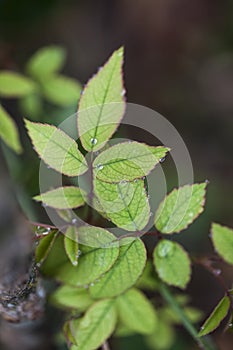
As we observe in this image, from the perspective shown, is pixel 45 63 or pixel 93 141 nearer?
pixel 93 141

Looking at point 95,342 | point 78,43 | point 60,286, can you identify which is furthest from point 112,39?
point 95,342

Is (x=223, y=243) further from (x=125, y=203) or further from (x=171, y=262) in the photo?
(x=125, y=203)

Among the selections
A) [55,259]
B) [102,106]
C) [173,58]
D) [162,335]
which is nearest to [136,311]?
[55,259]

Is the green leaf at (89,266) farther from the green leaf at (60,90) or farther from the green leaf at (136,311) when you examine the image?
the green leaf at (60,90)

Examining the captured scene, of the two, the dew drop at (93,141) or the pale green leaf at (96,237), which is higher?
the dew drop at (93,141)

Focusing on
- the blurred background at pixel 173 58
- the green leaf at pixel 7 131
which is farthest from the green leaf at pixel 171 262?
the blurred background at pixel 173 58

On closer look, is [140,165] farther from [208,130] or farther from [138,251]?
[208,130]
